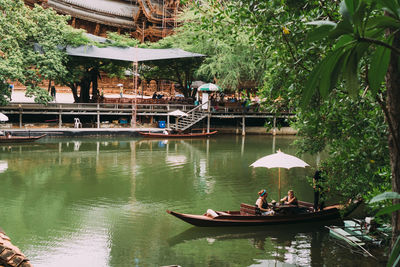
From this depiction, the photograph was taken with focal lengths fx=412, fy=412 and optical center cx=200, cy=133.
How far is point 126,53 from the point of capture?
85.8 feet

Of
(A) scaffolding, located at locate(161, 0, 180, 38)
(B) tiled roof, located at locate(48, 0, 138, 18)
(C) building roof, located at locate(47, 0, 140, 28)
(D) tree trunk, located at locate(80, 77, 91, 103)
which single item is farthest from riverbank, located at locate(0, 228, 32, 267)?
(A) scaffolding, located at locate(161, 0, 180, 38)

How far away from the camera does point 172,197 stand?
11453mm

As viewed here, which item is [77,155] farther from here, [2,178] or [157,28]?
[157,28]

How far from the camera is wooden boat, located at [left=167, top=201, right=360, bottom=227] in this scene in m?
8.30

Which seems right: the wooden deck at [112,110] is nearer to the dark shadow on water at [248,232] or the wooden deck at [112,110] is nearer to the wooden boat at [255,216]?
the wooden boat at [255,216]

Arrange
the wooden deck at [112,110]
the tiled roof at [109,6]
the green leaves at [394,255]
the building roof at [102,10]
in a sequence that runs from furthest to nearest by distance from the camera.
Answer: the tiled roof at [109,6], the building roof at [102,10], the wooden deck at [112,110], the green leaves at [394,255]

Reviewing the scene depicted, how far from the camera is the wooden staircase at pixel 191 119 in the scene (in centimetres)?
2581

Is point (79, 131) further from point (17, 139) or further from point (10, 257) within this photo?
point (10, 257)

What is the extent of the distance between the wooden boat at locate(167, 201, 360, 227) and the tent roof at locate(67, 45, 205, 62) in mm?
17895

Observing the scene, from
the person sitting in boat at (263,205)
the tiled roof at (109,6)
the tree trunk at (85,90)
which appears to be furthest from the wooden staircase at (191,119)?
the person sitting in boat at (263,205)

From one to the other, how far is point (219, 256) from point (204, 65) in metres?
19.8

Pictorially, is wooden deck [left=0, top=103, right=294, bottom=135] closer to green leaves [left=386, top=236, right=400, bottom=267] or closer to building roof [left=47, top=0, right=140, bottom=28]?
building roof [left=47, top=0, right=140, bottom=28]

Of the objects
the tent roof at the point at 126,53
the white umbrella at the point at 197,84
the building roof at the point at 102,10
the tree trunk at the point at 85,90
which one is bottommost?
the tree trunk at the point at 85,90

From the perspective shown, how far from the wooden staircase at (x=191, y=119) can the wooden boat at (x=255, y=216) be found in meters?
16.9
